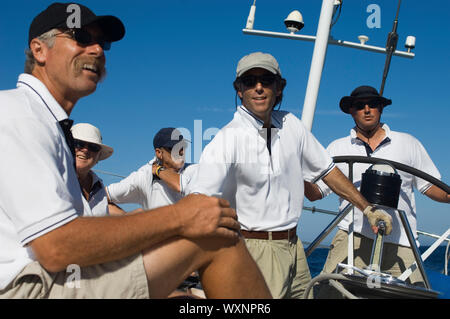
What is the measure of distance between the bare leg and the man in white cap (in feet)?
6.40

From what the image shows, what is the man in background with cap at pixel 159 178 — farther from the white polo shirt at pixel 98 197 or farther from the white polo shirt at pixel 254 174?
the white polo shirt at pixel 254 174

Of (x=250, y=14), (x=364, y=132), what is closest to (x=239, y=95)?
(x=364, y=132)

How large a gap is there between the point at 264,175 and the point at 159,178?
164 centimetres

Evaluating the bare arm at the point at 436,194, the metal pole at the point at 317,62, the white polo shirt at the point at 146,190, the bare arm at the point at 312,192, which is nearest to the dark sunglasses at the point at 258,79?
the bare arm at the point at 312,192

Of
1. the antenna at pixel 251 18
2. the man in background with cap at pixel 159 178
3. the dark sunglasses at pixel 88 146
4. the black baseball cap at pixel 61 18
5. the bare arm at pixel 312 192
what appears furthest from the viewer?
the antenna at pixel 251 18

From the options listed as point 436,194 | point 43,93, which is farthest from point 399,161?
point 43,93

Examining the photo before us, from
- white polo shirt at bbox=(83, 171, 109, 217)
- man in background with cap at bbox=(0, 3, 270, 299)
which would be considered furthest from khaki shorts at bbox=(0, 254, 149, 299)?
white polo shirt at bbox=(83, 171, 109, 217)

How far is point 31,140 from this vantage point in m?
1.15

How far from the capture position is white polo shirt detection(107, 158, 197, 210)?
3725 millimetres

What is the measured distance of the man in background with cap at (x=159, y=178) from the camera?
145 inches

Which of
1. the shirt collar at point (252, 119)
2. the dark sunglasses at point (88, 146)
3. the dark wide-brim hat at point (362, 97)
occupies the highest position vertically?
the dark wide-brim hat at point (362, 97)

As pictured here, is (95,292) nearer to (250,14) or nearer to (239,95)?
(239,95)

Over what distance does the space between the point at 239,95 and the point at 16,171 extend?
1.66 metres

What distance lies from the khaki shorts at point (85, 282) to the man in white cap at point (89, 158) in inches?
76.2
